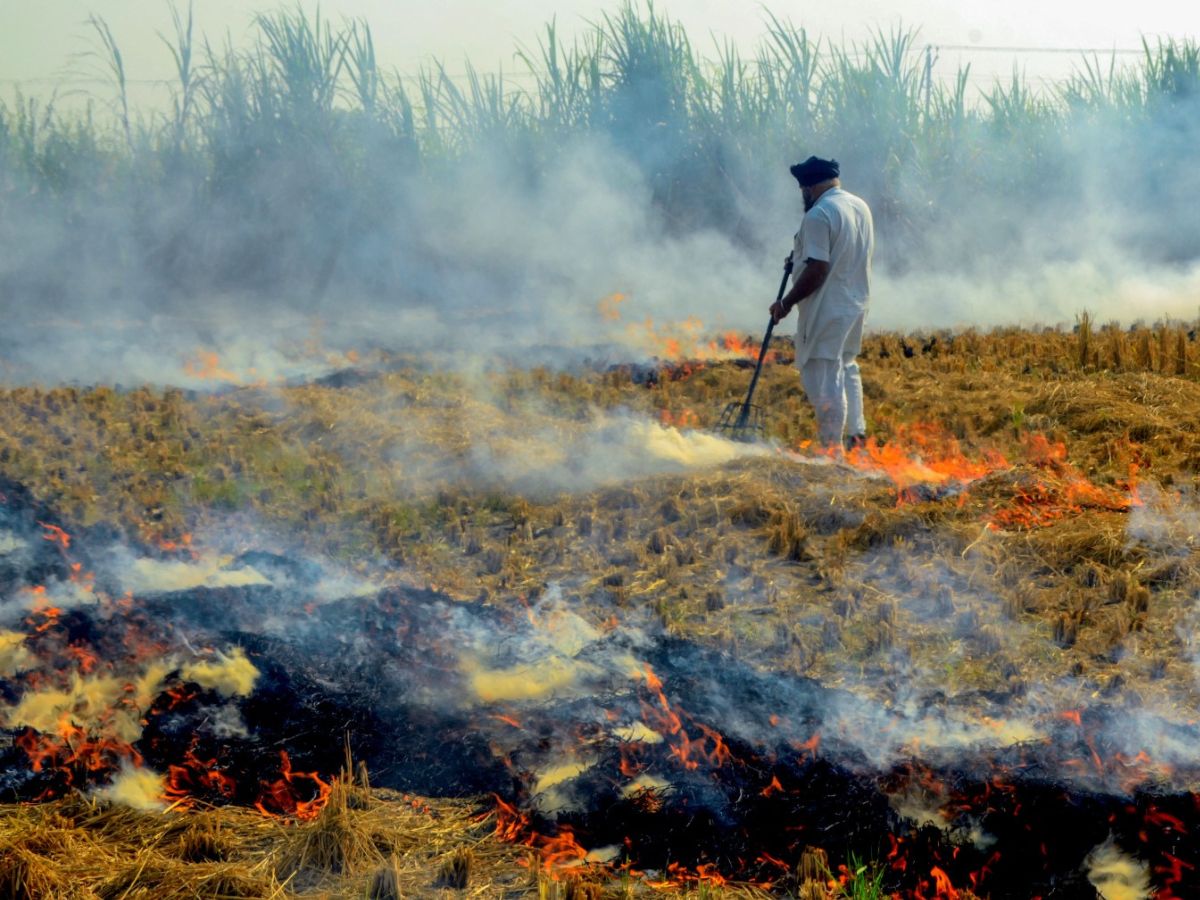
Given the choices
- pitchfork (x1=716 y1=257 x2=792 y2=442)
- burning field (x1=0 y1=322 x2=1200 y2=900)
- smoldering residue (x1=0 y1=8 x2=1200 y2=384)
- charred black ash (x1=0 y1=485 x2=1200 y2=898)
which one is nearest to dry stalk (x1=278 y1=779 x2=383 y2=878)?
burning field (x1=0 y1=322 x2=1200 y2=900)

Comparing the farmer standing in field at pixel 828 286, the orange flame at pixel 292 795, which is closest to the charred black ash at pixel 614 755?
the orange flame at pixel 292 795

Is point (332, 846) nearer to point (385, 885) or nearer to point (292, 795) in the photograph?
point (385, 885)

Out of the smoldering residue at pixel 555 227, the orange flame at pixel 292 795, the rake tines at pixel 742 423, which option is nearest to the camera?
the orange flame at pixel 292 795

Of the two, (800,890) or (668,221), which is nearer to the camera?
(800,890)

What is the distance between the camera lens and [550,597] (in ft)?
16.0

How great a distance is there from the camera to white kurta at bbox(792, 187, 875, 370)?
6262mm

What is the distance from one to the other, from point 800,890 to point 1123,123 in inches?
686

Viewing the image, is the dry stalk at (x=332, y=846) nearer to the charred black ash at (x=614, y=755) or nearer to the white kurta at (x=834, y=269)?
the charred black ash at (x=614, y=755)

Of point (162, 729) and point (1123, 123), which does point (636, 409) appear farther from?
point (1123, 123)

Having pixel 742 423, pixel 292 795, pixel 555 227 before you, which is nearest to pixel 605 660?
pixel 292 795

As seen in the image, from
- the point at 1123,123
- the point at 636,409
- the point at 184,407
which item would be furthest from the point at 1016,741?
the point at 1123,123

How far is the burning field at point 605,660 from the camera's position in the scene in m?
3.33

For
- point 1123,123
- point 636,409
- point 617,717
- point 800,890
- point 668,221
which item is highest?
point 1123,123

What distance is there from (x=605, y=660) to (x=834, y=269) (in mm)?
3049
